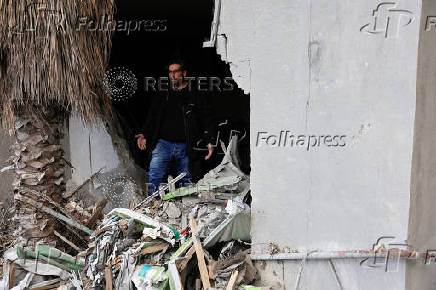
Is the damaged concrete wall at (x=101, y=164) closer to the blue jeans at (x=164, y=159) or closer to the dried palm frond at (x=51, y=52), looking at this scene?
the blue jeans at (x=164, y=159)

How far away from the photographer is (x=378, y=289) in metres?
3.20

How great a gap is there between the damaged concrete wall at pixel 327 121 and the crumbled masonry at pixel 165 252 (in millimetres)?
299

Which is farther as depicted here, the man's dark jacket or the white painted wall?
the white painted wall

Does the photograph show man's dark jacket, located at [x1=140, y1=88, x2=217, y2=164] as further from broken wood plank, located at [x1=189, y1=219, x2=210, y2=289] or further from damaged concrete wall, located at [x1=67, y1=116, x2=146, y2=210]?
broken wood plank, located at [x1=189, y1=219, x2=210, y2=289]

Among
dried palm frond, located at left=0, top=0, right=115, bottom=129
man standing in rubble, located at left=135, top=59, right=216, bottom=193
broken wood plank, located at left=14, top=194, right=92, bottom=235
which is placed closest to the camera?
dried palm frond, located at left=0, top=0, right=115, bottom=129

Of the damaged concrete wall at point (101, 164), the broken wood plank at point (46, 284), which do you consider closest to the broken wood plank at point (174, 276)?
the broken wood plank at point (46, 284)

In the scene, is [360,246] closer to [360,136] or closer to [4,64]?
[360,136]

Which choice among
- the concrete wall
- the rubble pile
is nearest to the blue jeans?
the rubble pile

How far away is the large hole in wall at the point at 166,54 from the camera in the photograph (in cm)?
645

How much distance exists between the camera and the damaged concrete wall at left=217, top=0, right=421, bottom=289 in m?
3.06

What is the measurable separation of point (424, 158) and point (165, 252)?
7.29 ft

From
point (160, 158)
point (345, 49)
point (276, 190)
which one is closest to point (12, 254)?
point (160, 158)

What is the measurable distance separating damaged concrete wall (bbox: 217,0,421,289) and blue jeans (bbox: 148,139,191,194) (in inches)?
72.0

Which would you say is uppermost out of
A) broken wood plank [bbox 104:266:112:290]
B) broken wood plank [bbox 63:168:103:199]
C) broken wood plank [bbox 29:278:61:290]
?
broken wood plank [bbox 63:168:103:199]
